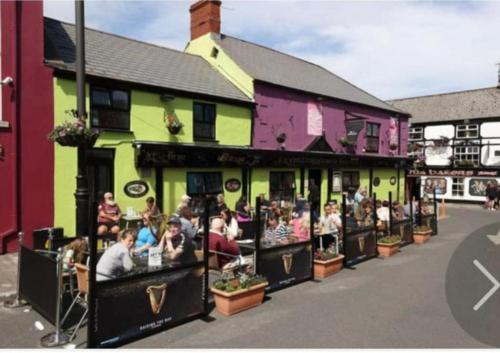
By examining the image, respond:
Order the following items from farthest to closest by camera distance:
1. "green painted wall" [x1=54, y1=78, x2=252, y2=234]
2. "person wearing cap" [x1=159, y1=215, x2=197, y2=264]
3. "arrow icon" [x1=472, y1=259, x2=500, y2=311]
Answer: "green painted wall" [x1=54, y1=78, x2=252, y2=234]
"arrow icon" [x1=472, y1=259, x2=500, y2=311]
"person wearing cap" [x1=159, y1=215, x2=197, y2=264]

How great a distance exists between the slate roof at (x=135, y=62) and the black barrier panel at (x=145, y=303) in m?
7.63

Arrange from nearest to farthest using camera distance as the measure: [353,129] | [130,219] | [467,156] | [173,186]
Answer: [130,219] < [173,186] < [353,129] < [467,156]

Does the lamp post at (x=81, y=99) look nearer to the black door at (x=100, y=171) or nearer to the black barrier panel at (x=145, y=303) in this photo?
the black barrier panel at (x=145, y=303)

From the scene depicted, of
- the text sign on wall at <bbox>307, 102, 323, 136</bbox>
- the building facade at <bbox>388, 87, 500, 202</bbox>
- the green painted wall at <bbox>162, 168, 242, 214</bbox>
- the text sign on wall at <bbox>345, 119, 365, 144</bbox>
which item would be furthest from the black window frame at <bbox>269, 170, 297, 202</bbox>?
the building facade at <bbox>388, 87, 500, 202</bbox>

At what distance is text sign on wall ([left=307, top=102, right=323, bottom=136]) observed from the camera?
18.6 m

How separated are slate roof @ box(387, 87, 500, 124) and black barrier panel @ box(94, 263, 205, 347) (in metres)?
32.0

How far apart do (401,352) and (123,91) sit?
10540mm

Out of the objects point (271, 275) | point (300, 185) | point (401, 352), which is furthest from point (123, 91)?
point (401, 352)

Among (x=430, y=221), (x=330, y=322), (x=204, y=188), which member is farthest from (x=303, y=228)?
(x=430, y=221)

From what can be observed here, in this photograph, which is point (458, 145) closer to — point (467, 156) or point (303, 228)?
point (467, 156)

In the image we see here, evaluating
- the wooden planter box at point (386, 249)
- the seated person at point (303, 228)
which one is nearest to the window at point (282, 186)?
the wooden planter box at point (386, 249)

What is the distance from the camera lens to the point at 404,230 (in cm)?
1298

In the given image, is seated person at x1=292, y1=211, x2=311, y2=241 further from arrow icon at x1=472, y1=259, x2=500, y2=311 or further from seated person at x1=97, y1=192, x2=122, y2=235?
seated person at x1=97, y1=192, x2=122, y2=235

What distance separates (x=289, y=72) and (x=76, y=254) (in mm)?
15968
